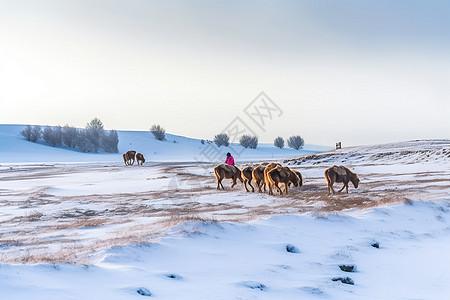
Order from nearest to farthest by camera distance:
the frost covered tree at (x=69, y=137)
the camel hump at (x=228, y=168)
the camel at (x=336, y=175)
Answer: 1. the camel at (x=336, y=175)
2. the camel hump at (x=228, y=168)
3. the frost covered tree at (x=69, y=137)

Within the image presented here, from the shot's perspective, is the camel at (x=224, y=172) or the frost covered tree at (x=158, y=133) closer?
the camel at (x=224, y=172)

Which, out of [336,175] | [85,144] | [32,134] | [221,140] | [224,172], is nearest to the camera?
[336,175]

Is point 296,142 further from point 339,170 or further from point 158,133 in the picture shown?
point 339,170

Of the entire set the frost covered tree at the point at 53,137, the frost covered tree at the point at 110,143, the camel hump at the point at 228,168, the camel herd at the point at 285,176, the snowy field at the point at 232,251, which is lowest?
the snowy field at the point at 232,251

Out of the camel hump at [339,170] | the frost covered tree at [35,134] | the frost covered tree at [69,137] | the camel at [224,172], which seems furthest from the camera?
the frost covered tree at [35,134]

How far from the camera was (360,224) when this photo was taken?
10.4 m

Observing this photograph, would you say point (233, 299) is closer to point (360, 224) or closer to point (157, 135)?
point (360, 224)

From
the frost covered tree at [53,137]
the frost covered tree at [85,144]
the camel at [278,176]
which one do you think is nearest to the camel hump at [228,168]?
the camel at [278,176]

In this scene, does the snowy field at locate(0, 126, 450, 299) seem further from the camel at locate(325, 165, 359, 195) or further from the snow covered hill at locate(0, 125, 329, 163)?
the snow covered hill at locate(0, 125, 329, 163)

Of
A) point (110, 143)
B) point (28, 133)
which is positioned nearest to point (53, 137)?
point (28, 133)

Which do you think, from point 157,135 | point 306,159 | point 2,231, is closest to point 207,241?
point 2,231

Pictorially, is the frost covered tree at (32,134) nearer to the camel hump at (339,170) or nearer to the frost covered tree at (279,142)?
the frost covered tree at (279,142)

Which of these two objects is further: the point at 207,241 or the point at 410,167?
the point at 410,167

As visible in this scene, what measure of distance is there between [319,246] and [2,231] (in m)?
7.76
